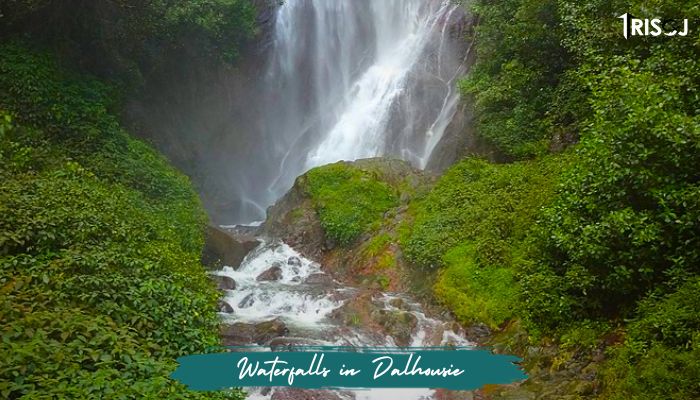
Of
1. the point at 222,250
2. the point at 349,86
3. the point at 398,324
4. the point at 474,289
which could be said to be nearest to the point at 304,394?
the point at 398,324

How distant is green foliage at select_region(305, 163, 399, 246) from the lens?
15797 millimetres

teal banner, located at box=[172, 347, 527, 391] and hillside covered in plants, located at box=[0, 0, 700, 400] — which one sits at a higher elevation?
hillside covered in plants, located at box=[0, 0, 700, 400]

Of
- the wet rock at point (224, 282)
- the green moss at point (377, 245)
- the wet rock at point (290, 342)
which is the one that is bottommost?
the wet rock at point (290, 342)

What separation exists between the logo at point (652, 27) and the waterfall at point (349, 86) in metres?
12.2

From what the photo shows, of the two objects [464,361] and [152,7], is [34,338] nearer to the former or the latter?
[464,361]

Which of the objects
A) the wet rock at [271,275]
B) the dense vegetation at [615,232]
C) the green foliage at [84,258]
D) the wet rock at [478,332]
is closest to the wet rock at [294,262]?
the wet rock at [271,275]

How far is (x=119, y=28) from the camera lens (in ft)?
51.0

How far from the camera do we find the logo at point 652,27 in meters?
8.00

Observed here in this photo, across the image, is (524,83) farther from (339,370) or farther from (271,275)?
(339,370)

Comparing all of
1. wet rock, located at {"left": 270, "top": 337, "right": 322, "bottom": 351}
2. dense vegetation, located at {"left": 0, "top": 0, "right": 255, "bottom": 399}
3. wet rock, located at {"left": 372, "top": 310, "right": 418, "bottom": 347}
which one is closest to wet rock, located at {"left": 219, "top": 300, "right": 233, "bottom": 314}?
dense vegetation, located at {"left": 0, "top": 0, "right": 255, "bottom": 399}

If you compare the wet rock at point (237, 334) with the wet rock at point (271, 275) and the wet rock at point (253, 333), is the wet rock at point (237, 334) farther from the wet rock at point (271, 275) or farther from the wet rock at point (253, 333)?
the wet rock at point (271, 275)

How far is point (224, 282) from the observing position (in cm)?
1280

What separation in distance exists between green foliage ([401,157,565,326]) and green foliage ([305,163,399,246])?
1572mm

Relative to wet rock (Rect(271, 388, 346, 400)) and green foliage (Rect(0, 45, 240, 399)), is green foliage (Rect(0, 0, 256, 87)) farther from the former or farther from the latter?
wet rock (Rect(271, 388, 346, 400))
